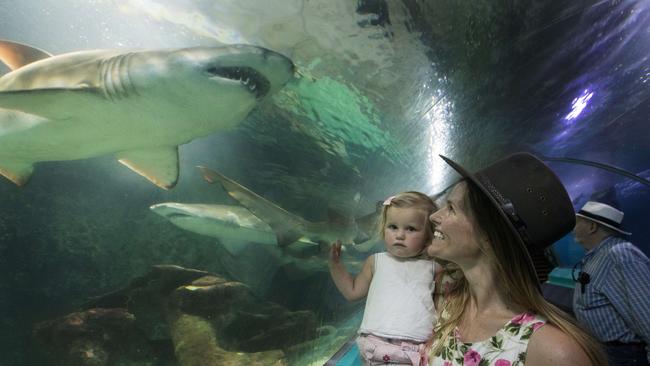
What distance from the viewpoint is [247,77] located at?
269 cm

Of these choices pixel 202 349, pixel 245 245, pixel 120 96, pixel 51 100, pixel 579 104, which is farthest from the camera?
pixel 579 104

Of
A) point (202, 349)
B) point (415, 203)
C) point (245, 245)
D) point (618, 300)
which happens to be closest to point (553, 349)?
point (415, 203)

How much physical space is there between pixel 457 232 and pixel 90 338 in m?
3.24

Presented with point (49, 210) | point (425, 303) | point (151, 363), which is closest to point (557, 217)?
point (425, 303)

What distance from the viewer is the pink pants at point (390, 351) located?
1.44 meters

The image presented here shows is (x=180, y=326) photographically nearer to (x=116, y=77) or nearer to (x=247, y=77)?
(x=116, y=77)

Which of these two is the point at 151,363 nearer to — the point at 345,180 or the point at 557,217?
the point at 557,217

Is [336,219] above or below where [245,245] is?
above

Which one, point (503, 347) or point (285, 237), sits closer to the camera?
point (503, 347)

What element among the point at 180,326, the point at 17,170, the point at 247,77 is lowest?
the point at 180,326

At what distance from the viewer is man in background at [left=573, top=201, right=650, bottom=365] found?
7.03 feet

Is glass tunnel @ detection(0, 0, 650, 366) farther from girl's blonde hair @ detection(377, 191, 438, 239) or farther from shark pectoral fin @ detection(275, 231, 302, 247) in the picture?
girl's blonde hair @ detection(377, 191, 438, 239)

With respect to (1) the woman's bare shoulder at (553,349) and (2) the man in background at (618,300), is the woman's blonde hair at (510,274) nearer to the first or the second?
(1) the woman's bare shoulder at (553,349)

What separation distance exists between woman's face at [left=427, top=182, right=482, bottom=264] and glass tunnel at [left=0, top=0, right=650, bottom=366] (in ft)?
1.07
